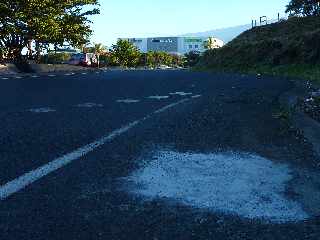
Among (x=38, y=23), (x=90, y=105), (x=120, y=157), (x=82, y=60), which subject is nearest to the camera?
(x=120, y=157)

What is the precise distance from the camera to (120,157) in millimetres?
5867

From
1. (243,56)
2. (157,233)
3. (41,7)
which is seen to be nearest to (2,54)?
(41,7)

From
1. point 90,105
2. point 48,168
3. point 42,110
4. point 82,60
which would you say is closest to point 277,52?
point 82,60

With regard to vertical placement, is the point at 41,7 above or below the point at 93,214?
above

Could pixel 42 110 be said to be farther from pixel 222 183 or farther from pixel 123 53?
pixel 123 53

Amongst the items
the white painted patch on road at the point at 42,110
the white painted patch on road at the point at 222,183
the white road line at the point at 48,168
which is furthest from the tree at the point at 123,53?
the white painted patch on road at the point at 222,183

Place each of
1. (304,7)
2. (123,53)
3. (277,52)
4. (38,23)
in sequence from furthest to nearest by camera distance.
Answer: (123,53) → (304,7) → (277,52) → (38,23)

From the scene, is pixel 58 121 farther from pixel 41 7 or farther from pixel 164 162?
pixel 41 7

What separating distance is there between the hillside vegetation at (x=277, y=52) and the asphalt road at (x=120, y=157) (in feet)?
79.2

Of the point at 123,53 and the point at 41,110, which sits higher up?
the point at 41,110

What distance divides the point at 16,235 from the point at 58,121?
17.4 feet

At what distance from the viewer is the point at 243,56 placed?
53.0 m

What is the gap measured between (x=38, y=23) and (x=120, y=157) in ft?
102

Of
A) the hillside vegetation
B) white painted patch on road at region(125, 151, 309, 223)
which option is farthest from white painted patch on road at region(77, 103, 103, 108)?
the hillside vegetation
